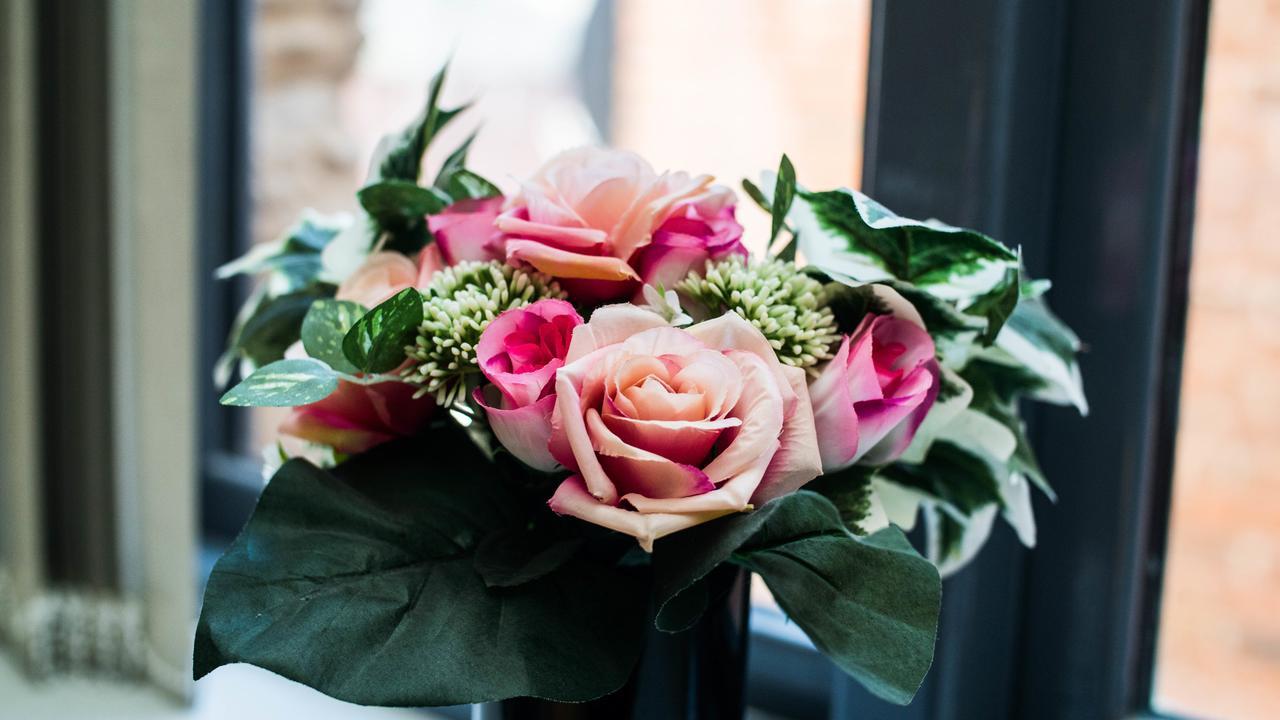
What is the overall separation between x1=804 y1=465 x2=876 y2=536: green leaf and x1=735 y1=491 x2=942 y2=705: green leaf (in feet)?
0.17

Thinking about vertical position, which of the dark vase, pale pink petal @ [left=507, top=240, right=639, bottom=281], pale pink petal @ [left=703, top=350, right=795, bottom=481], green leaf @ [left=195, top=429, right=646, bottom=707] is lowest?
the dark vase

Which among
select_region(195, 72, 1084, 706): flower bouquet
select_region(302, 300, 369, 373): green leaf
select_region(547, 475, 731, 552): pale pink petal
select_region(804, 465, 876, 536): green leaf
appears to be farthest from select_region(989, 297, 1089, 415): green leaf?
select_region(302, 300, 369, 373): green leaf

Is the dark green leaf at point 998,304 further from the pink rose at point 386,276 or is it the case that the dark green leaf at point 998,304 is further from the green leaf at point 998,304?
the pink rose at point 386,276

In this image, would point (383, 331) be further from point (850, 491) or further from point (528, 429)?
point (850, 491)

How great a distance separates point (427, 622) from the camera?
0.42 m

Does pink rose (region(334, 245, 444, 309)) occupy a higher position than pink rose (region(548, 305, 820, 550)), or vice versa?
pink rose (region(334, 245, 444, 309))

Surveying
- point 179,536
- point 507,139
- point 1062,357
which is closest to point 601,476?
point 1062,357

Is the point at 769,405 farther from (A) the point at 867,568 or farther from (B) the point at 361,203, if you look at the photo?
(B) the point at 361,203

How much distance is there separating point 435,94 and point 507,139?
1.02 meters

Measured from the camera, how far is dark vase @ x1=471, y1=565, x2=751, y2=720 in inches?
19.4

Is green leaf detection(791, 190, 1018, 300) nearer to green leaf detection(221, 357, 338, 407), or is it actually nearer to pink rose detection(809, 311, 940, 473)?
pink rose detection(809, 311, 940, 473)

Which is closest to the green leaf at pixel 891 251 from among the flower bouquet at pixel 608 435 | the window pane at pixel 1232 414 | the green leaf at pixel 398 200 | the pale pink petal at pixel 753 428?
the flower bouquet at pixel 608 435

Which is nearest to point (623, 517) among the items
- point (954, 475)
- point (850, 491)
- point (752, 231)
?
point (850, 491)

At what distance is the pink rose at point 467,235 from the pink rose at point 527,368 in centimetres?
7
